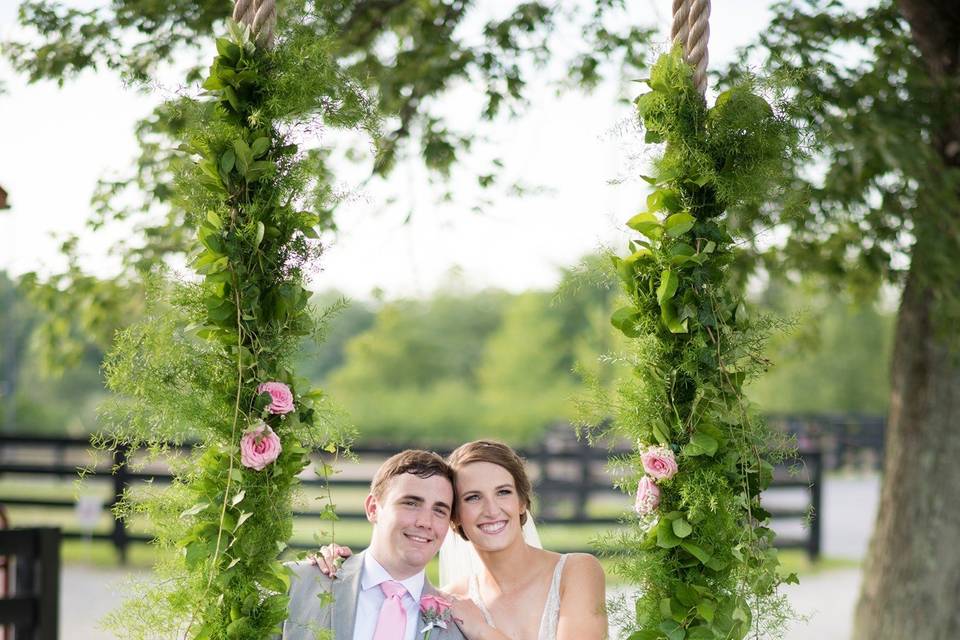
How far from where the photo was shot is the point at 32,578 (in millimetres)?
4562

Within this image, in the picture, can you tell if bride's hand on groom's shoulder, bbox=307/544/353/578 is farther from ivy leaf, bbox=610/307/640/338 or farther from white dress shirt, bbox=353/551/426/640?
ivy leaf, bbox=610/307/640/338

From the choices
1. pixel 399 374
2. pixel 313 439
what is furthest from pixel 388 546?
pixel 399 374

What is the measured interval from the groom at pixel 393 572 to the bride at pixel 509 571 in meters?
0.11

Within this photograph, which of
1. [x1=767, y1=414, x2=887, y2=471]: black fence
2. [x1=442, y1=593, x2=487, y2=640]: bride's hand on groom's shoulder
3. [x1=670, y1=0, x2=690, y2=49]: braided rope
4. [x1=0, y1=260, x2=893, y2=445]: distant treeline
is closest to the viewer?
[x1=670, y1=0, x2=690, y2=49]: braided rope

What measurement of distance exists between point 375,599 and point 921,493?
3.61 m

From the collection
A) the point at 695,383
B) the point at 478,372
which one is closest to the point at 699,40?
the point at 695,383

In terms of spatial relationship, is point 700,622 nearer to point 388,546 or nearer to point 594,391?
point 594,391

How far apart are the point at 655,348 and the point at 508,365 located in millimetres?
37576

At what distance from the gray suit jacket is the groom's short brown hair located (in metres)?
0.23

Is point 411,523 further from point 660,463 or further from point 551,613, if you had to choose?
point 660,463

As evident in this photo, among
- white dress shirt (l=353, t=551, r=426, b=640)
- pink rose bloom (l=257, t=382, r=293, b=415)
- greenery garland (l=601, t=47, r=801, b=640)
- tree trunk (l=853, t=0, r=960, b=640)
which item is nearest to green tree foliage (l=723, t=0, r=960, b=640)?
tree trunk (l=853, t=0, r=960, b=640)

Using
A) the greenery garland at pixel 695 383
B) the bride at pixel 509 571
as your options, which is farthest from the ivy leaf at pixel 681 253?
the bride at pixel 509 571

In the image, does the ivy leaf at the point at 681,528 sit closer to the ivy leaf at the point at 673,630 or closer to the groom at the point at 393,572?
the ivy leaf at the point at 673,630

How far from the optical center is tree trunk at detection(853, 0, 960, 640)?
520 centimetres
